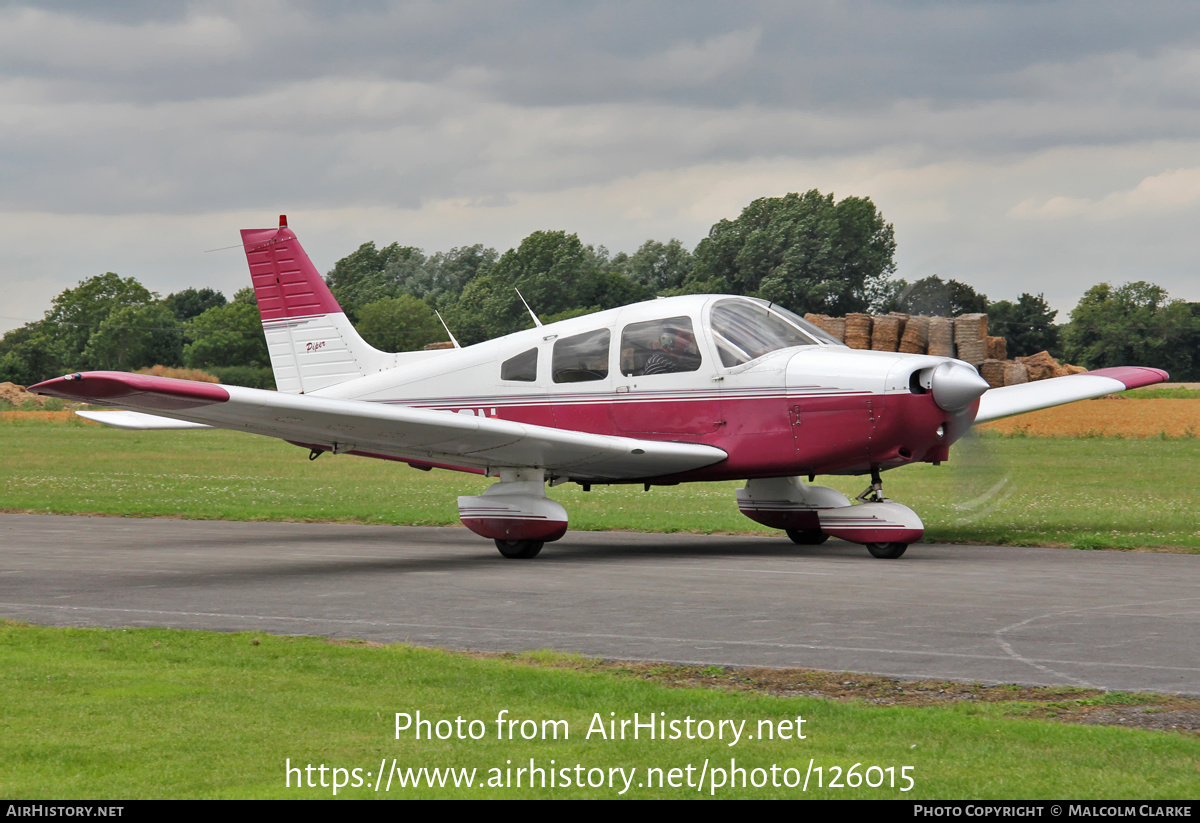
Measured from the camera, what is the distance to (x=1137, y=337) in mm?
95500

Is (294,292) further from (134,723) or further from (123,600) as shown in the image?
(134,723)

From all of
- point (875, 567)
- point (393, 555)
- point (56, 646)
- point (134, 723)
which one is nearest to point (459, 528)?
point (393, 555)

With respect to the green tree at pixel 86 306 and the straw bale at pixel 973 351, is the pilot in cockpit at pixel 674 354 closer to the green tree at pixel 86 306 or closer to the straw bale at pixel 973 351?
the straw bale at pixel 973 351

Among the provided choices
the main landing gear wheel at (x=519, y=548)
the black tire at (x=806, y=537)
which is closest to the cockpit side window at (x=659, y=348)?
the main landing gear wheel at (x=519, y=548)

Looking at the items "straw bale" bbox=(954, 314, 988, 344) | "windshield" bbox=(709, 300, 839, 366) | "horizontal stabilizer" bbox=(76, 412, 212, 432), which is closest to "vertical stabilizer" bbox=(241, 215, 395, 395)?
"horizontal stabilizer" bbox=(76, 412, 212, 432)

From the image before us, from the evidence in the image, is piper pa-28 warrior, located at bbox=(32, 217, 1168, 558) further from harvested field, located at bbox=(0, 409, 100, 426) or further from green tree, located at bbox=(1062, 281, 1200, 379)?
green tree, located at bbox=(1062, 281, 1200, 379)

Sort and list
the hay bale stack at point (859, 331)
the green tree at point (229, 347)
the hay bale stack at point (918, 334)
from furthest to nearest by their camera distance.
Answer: the green tree at point (229, 347), the hay bale stack at point (859, 331), the hay bale stack at point (918, 334)

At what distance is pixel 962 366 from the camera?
12.8m

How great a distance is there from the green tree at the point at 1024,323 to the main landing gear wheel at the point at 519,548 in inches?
2650

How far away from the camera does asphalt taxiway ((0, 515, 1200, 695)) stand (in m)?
7.47

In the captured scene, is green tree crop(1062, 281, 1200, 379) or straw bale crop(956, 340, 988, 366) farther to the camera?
green tree crop(1062, 281, 1200, 379)

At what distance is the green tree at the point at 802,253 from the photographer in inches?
2936

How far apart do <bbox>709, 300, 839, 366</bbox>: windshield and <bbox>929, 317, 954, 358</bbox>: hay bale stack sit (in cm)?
125

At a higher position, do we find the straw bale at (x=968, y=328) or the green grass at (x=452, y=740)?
the straw bale at (x=968, y=328)
